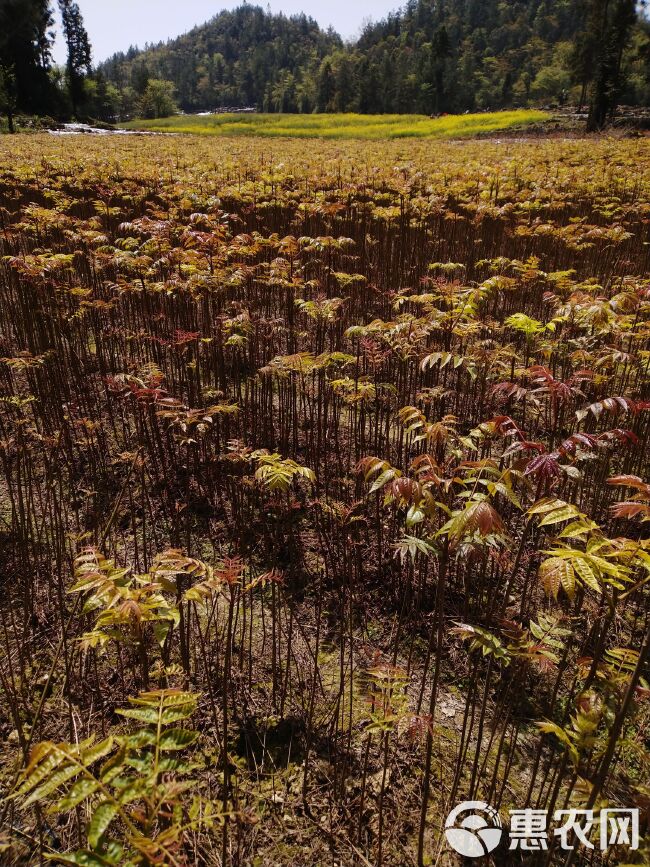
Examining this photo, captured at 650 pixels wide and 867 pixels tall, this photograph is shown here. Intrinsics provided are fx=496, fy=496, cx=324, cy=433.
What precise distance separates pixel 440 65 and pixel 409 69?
33402 millimetres

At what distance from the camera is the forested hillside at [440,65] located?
51.2 meters

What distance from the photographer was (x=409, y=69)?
94.8 m

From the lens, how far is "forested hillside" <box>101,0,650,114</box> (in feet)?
168

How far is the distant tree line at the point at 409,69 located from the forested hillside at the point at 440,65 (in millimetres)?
263

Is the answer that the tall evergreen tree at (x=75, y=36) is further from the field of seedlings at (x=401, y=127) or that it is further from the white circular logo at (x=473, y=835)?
the white circular logo at (x=473, y=835)

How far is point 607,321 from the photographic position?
4.00 meters

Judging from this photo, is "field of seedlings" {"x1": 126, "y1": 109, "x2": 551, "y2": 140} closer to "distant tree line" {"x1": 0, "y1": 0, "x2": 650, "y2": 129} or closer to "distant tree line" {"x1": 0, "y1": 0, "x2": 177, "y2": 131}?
"distant tree line" {"x1": 0, "y1": 0, "x2": 650, "y2": 129}

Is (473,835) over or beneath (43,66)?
beneath

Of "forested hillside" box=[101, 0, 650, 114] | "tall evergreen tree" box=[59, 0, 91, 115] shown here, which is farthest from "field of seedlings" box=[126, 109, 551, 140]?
"tall evergreen tree" box=[59, 0, 91, 115]

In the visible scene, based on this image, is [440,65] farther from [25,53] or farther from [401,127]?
[25,53]

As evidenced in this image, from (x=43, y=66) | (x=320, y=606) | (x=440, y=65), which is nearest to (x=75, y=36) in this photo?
(x=43, y=66)

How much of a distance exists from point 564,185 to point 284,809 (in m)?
13.6

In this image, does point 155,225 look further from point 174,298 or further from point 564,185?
point 564,185

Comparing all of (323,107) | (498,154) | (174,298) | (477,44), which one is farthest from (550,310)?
(477,44)
